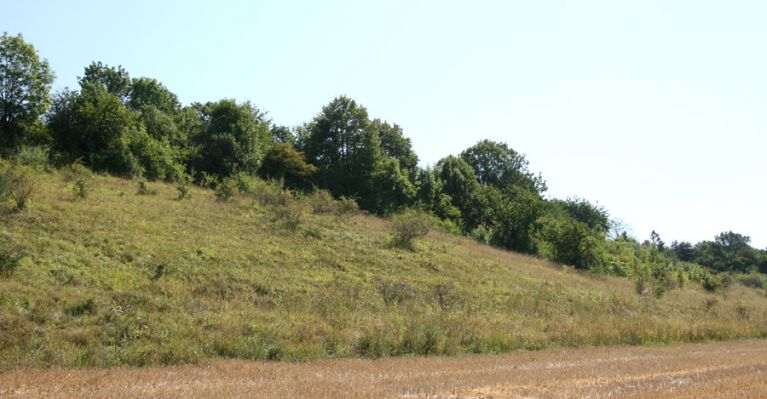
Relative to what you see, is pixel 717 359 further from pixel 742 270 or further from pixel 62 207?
pixel 742 270

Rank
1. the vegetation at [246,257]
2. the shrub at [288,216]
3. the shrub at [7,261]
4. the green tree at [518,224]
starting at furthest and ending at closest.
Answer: the green tree at [518,224] < the shrub at [288,216] < the shrub at [7,261] < the vegetation at [246,257]

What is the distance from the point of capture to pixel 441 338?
60.0 feet

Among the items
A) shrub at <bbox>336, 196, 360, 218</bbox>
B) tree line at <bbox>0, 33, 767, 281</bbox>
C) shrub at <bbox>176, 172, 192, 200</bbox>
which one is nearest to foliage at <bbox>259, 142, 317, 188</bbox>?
tree line at <bbox>0, 33, 767, 281</bbox>

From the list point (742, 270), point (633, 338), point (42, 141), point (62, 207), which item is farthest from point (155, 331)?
point (742, 270)

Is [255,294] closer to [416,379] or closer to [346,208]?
[416,379]

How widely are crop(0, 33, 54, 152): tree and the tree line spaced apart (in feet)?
0.23

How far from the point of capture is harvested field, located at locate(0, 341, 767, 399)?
33.4 feet

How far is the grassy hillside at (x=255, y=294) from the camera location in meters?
15.4

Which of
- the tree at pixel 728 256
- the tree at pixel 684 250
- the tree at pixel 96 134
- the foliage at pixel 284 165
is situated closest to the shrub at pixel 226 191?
the tree at pixel 96 134

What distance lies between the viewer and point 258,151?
53000 millimetres

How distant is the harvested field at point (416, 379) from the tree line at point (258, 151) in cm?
3027

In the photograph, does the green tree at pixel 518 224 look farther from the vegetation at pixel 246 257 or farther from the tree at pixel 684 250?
the tree at pixel 684 250

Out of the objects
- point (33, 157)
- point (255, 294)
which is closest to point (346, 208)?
point (255, 294)

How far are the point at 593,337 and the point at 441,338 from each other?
25.3 feet
